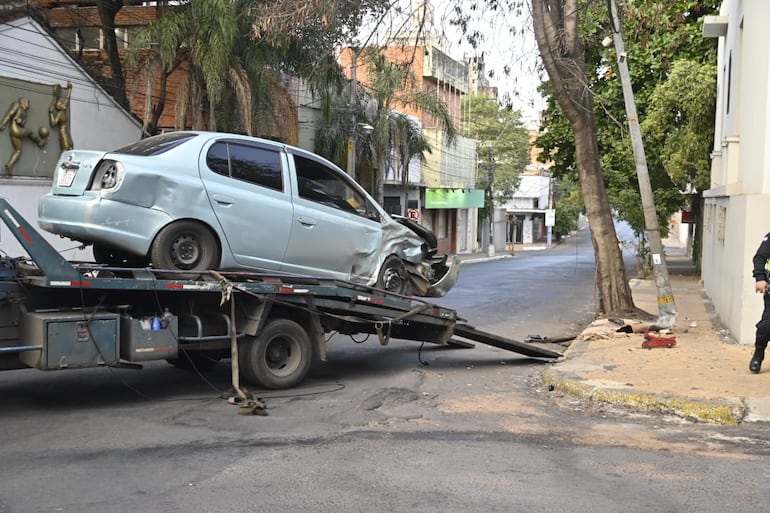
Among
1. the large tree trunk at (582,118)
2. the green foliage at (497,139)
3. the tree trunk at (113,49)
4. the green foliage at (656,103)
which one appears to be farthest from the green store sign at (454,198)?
the large tree trunk at (582,118)

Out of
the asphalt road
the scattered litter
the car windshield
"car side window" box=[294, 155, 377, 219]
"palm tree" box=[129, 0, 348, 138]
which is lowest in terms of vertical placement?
the asphalt road

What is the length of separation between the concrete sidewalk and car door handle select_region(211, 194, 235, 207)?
4.15 m

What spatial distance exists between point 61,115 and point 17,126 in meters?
1.31

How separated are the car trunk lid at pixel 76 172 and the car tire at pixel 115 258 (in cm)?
63

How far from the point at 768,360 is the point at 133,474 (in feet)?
25.4

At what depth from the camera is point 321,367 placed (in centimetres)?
1070

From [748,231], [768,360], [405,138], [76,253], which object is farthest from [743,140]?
[405,138]

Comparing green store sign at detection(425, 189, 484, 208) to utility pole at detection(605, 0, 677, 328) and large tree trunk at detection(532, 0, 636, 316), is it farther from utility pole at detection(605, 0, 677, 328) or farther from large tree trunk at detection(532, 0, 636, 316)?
utility pole at detection(605, 0, 677, 328)

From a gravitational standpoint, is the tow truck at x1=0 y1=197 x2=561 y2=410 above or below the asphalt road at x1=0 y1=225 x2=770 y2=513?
above

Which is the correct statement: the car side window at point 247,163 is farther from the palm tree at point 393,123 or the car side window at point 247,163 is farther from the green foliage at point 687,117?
the palm tree at point 393,123

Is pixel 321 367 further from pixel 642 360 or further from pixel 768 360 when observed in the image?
pixel 768 360

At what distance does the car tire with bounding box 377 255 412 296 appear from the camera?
10312mm

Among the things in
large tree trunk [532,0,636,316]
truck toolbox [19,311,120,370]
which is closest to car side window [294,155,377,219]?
truck toolbox [19,311,120,370]

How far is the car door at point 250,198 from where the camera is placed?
8539mm
